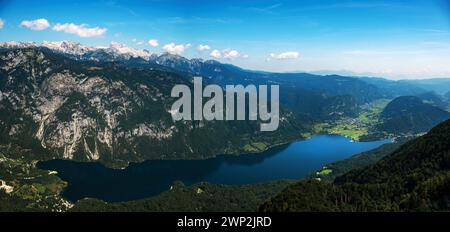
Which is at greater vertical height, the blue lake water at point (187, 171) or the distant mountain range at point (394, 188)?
the distant mountain range at point (394, 188)

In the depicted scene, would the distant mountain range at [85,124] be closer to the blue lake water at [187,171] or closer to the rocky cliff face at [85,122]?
the rocky cliff face at [85,122]

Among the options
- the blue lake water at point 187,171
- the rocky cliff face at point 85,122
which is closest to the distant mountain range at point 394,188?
the blue lake water at point 187,171

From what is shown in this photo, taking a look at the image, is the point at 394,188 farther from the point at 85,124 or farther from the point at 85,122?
the point at 85,122

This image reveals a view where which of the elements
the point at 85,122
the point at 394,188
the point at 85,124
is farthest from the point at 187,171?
the point at 394,188

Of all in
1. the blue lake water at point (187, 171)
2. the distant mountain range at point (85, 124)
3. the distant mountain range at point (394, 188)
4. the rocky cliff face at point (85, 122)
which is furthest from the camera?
the rocky cliff face at point (85, 122)

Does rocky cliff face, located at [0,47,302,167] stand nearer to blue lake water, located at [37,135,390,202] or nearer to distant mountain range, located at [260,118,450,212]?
blue lake water, located at [37,135,390,202]
